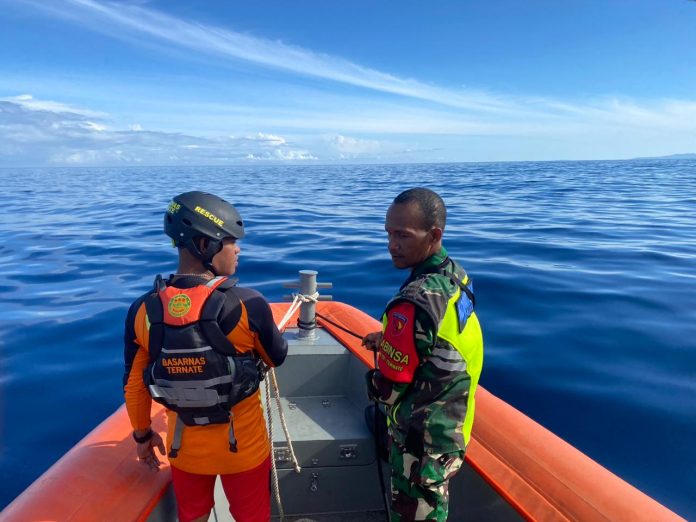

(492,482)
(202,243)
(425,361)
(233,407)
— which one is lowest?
(492,482)

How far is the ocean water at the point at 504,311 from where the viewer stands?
420cm

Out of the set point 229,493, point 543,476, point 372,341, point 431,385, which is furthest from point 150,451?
point 543,476

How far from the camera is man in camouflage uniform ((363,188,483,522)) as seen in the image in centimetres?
188

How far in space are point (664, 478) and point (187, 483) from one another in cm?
364

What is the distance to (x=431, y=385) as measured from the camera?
6.41ft

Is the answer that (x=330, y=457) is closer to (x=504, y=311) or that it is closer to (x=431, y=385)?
(x=431, y=385)

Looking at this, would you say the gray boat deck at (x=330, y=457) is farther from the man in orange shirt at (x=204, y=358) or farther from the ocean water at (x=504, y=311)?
the ocean water at (x=504, y=311)

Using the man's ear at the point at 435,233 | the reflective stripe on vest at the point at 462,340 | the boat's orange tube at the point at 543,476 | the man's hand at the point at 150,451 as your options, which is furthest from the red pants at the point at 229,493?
the man's ear at the point at 435,233

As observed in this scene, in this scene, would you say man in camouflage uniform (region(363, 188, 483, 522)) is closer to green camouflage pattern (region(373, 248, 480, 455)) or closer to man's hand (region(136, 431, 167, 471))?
green camouflage pattern (region(373, 248, 480, 455))

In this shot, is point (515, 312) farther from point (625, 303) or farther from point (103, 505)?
point (103, 505)

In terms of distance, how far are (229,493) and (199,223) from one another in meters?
1.39

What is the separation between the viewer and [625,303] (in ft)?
22.5

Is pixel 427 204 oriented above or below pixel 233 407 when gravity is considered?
above

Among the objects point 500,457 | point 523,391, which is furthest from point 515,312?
point 500,457
